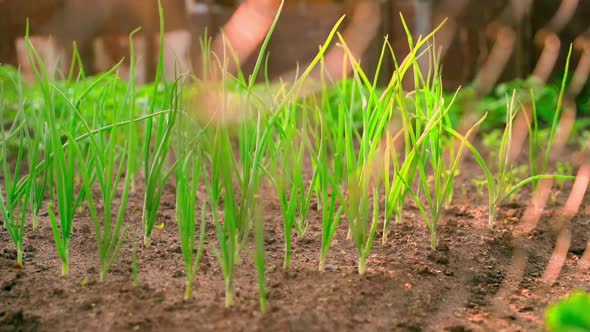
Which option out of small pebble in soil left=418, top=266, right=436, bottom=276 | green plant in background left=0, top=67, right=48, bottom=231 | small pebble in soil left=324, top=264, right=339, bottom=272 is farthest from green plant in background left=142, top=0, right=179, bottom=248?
small pebble in soil left=418, top=266, right=436, bottom=276

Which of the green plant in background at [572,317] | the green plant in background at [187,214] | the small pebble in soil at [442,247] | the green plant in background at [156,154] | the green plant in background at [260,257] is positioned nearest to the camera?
the green plant in background at [572,317]

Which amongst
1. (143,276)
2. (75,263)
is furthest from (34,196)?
(143,276)

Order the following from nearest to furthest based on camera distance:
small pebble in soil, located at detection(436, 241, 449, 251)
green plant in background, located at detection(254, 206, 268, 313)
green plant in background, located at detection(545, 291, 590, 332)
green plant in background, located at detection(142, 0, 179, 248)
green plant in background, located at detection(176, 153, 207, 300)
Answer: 1. green plant in background, located at detection(545, 291, 590, 332)
2. green plant in background, located at detection(254, 206, 268, 313)
3. green plant in background, located at detection(176, 153, 207, 300)
4. green plant in background, located at detection(142, 0, 179, 248)
5. small pebble in soil, located at detection(436, 241, 449, 251)

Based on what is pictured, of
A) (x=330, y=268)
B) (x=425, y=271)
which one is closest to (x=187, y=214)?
(x=330, y=268)

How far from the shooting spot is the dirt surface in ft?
3.87

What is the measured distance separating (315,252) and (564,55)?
115 inches

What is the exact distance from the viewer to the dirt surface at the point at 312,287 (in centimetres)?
118

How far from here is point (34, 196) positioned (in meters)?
1.63

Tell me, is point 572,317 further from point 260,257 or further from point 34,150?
point 34,150

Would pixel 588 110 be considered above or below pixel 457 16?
below

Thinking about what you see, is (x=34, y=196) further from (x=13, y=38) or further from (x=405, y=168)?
→ (x=13, y=38)

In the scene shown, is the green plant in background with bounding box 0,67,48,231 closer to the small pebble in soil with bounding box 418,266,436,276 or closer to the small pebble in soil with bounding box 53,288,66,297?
the small pebble in soil with bounding box 53,288,66,297

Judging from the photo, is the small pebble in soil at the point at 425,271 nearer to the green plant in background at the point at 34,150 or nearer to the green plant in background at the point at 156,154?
the green plant in background at the point at 156,154

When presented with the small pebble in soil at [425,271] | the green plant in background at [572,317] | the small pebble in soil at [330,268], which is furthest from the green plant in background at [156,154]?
the green plant in background at [572,317]
